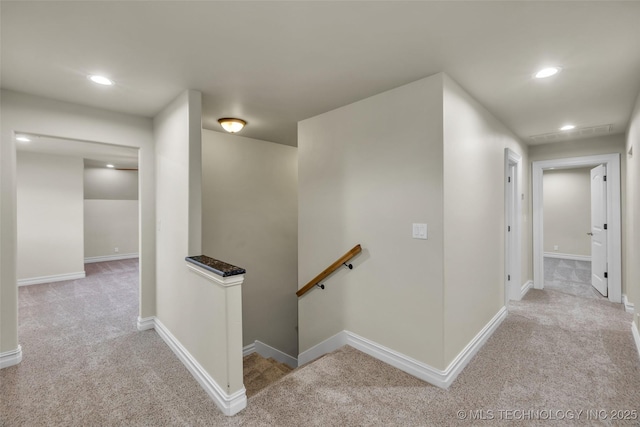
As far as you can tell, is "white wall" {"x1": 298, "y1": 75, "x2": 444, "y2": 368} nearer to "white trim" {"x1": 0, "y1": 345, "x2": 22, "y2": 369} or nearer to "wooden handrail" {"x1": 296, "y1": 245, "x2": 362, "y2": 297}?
"wooden handrail" {"x1": 296, "y1": 245, "x2": 362, "y2": 297}

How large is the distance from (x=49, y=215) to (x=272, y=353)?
16.1ft

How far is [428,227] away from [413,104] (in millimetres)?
994

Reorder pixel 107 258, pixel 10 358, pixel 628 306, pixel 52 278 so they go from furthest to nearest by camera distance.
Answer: pixel 107 258 < pixel 52 278 < pixel 628 306 < pixel 10 358

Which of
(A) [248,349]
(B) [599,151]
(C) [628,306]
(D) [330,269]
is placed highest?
(B) [599,151]

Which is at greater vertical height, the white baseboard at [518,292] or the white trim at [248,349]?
the white baseboard at [518,292]

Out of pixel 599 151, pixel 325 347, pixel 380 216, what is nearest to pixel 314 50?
pixel 380 216

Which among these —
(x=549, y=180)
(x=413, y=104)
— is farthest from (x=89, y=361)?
(x=549, y=180)

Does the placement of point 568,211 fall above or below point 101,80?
below

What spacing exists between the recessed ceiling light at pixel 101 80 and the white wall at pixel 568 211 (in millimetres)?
8861

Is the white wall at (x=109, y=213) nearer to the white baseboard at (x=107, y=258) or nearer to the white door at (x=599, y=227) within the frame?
the white baseboard at (x=107, y=258)

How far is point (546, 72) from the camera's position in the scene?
2178 millimetres

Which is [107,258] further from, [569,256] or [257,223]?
[569,256]

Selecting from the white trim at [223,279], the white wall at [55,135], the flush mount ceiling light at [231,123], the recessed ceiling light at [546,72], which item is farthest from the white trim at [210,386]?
the recessed ceiling light at [546,72]

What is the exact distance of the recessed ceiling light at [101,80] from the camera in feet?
7.38
